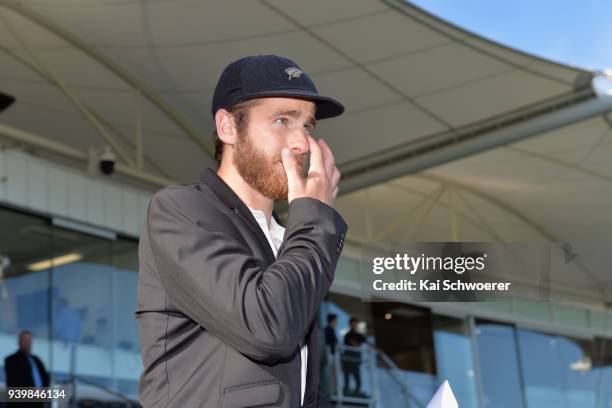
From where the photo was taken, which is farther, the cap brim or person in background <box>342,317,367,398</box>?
person in background <box>342,317,367,398</box>

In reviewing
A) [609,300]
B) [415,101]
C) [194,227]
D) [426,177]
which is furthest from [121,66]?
[194,227]

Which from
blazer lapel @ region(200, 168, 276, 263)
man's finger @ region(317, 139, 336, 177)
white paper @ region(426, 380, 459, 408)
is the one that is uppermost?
man's finger @ region(317, 139, 336, 177)

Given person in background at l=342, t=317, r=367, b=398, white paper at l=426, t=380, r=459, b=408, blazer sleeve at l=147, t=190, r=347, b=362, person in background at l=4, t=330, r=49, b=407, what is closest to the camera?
blazer sleeve at l=147, t=190, r=347, b=362

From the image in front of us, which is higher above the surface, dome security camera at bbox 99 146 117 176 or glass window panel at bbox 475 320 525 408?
dome security camera at bbox 99 146 117 176

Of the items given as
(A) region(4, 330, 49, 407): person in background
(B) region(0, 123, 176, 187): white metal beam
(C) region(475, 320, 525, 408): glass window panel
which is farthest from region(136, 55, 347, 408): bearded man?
(B) region(0, 123, 176, 187): white metal beam

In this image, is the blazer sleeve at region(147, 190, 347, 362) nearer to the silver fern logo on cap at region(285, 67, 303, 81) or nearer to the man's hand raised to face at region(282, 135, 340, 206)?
the man's hand raised to face at region(282, 135, 340, 206)

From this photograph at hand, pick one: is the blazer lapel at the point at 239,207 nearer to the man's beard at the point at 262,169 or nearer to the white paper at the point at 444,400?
the man's beard at the point at 262,169

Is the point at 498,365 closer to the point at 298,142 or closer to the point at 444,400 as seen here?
the point at 444,400

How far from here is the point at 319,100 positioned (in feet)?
6.63

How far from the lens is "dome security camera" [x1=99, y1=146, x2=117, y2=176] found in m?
14.8

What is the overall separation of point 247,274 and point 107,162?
43.8ft

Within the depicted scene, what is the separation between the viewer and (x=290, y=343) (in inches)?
67.7

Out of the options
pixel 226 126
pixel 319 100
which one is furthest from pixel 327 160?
pixel 226 126

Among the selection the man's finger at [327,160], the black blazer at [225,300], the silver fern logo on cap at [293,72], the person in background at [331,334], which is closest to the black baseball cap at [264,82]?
the silver fern logo on cap at [293,72]
